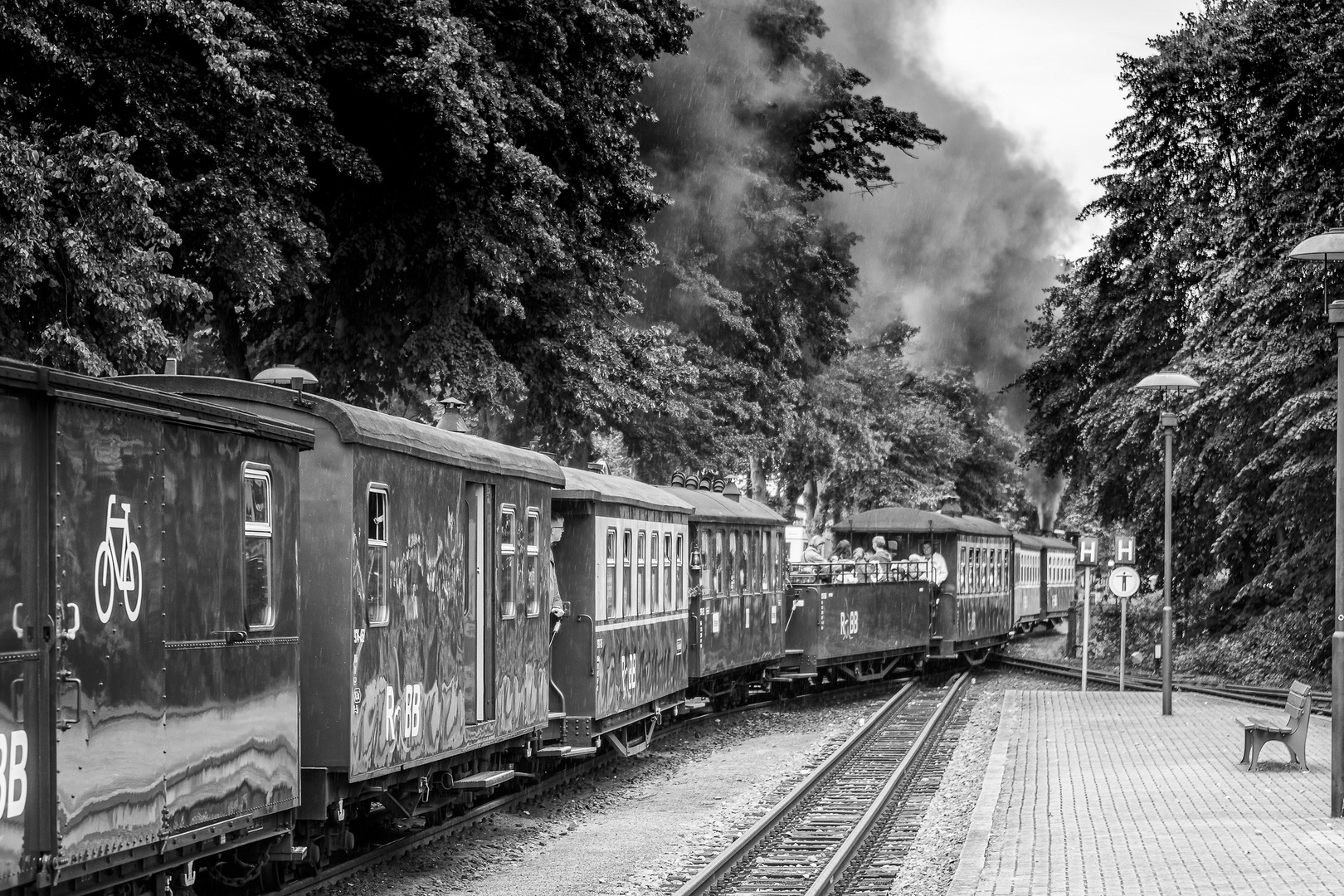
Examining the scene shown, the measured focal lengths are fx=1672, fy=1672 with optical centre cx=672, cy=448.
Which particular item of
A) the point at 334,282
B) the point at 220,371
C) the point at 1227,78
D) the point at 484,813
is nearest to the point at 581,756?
the point at 484,813

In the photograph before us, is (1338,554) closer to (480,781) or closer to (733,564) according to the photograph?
(480,781)

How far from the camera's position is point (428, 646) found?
11547 millimetres

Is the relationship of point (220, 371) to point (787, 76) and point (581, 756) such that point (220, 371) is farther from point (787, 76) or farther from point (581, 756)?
point (787, 76)

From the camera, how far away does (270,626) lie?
9070 mm

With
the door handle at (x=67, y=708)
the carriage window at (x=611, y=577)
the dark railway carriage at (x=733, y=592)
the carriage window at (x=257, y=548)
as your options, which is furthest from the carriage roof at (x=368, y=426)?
the dark railway carriage at (x=733, y=592)

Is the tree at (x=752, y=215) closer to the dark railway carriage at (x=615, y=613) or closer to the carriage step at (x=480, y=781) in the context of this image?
the dark railway carriage at (x=615, y=613)

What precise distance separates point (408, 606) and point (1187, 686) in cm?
2390

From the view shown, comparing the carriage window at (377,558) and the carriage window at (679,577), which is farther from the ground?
the carriage window at (377,558)

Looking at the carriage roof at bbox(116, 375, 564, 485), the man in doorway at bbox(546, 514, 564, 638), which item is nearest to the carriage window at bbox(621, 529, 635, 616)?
the man in doorway at bbox(546, 514, 564, 638)

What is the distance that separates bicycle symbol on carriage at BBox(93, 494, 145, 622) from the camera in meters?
7.05

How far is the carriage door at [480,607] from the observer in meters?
12.6

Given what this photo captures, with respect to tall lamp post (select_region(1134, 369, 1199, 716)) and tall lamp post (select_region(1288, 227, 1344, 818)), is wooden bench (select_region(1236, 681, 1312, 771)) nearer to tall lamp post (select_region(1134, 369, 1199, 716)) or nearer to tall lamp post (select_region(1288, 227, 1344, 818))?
tall lamp post (select_region(1288, 227, 1344, 818))

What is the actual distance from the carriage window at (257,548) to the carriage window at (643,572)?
935cm

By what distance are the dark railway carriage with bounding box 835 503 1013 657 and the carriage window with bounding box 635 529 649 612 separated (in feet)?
49.2
